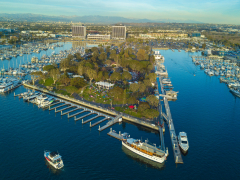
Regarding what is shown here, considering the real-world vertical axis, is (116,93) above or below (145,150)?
above

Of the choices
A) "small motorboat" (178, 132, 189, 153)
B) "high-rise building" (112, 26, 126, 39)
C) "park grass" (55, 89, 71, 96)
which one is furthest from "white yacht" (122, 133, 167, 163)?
"high-rise building" (112, 26, 126, 39)

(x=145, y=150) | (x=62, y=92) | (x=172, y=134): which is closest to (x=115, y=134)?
(x=145, y=150)

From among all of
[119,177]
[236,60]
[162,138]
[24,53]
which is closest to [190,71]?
[236,60]

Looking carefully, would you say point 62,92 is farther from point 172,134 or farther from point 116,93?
point 172,134

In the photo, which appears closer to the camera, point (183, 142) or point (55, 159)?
point (55, 159)

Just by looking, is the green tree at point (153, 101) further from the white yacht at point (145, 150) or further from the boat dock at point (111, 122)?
the white yacht at point (145, 150)

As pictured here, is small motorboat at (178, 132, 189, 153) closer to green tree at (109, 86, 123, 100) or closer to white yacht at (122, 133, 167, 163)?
white yacht at (122, 133, 167, 163)

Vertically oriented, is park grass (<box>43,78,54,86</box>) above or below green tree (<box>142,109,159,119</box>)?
above

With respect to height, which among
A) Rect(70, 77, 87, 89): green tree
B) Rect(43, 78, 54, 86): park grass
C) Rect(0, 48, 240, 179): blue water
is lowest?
Rect(0, 48, 240, 179): blue water
